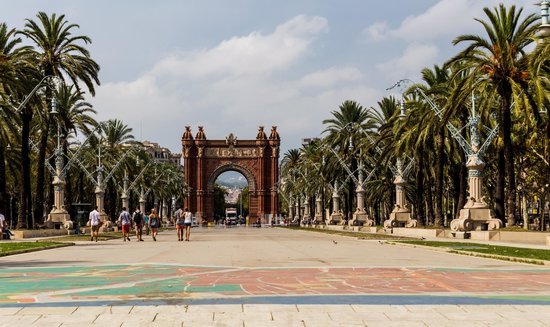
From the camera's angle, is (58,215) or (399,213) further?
(399,213)

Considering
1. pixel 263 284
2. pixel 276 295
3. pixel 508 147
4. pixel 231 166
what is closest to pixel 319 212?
pixel 231 166

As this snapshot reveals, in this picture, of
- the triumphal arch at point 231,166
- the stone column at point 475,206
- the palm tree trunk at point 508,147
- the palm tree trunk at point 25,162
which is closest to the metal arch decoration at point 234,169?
the triumphal arch at point 231,166

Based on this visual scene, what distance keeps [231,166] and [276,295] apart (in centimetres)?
13466

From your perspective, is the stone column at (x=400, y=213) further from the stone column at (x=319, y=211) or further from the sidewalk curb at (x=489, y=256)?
the stone column at (x=319, y=211)

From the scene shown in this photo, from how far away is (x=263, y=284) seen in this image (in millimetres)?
13008

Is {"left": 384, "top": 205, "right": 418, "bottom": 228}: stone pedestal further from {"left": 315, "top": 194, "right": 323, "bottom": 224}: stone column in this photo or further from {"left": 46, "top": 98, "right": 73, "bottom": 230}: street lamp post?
{"left": 315, "top": 194, "right": 323, "bottom": 224}: stone column

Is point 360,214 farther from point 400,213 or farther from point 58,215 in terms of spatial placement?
point 58,215

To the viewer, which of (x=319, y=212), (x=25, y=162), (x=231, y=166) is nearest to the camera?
(x=25, y=162)

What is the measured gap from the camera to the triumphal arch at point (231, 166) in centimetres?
14138

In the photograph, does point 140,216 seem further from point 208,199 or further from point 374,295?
point 208,199

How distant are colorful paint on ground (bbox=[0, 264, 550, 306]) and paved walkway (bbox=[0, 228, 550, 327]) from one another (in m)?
0.02

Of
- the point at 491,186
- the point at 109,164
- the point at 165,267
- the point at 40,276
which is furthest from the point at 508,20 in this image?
the point at 109,164

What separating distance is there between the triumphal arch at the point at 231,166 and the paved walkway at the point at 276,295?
123435 mm

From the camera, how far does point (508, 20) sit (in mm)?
37844
